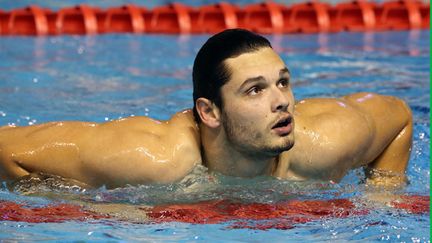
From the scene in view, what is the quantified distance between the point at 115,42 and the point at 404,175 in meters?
3.66

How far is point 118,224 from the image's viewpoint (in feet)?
9.73

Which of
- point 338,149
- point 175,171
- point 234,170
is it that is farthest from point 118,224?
Answer: point 338,149

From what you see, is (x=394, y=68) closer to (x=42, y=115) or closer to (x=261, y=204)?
(x=42, y=115)

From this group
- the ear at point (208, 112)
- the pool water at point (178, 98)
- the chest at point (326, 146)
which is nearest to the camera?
the pool water at point (178, 98)

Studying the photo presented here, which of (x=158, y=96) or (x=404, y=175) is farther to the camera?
(x=158, y=96)

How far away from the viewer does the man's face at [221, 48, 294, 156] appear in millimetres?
3066

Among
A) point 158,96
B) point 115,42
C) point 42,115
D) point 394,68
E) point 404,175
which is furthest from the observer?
point 115,42

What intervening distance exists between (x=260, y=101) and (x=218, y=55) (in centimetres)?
21

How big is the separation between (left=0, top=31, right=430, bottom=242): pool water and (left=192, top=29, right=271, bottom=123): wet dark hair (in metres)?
0.29

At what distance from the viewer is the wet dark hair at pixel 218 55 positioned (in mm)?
3115

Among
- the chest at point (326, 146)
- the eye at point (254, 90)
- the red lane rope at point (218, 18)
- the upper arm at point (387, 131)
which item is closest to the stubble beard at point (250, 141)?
the eye at point (254, 90)

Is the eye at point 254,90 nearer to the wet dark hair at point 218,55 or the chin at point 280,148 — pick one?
the wet dark hair at point 218,55

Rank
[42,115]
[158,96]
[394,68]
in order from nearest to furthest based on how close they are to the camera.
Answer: [42,115]
[158,96]
[394,68]

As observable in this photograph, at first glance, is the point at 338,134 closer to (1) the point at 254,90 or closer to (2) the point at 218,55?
(1) the point at 254,90
